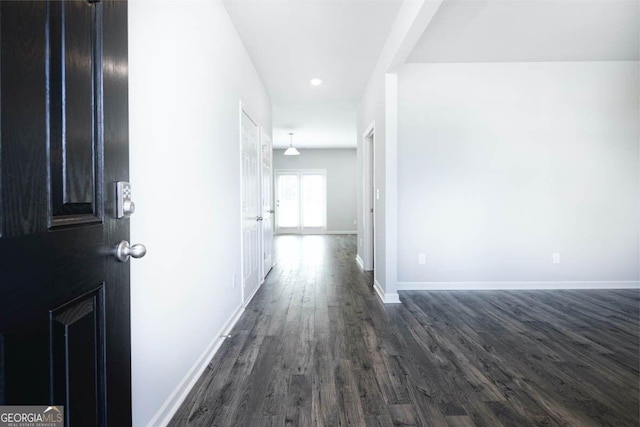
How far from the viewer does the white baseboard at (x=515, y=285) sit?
373 centimetres

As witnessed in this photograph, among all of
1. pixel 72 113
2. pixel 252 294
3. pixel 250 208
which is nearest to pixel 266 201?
pixel 250 208

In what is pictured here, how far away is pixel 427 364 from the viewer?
6.68 feet

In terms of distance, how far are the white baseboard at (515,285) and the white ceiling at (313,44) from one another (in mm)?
2619

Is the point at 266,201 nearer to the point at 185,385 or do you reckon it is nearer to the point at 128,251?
the point at 185,385

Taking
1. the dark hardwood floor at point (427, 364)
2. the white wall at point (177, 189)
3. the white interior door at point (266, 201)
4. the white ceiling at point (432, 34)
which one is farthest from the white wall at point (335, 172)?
the white wall at point (177, 189)

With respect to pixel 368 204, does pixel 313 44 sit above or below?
above

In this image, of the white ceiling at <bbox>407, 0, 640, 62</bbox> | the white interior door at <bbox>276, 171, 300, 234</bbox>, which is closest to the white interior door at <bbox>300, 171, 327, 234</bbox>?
the white interior door at <bbox>276, 171, 300, 234</bbox>

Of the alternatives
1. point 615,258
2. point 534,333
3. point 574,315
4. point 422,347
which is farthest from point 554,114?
point 422,347

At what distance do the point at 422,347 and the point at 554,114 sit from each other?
320 centimetres

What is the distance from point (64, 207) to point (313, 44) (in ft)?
9.83

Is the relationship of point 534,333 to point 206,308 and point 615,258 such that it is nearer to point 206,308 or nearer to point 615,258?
point 615,258

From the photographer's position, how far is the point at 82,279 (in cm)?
73

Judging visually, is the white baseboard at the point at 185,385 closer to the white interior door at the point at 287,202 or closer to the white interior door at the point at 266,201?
the white interior door at the point at 266,201

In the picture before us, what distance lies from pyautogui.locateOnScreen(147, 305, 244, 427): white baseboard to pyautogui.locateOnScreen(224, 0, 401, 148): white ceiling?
2525 millimetres
